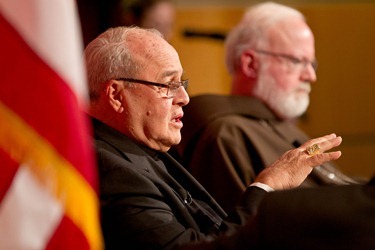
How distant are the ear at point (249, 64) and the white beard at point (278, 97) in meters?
0.05

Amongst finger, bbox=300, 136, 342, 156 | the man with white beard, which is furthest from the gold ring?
the man with white beard

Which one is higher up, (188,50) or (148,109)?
(148,109)

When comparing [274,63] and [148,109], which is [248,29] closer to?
[274,63]

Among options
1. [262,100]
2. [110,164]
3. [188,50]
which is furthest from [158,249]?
[188,50]

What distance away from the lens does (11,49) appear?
169 cm

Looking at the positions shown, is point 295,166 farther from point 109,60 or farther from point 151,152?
point 109,60

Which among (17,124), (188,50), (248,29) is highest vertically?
(17,124)

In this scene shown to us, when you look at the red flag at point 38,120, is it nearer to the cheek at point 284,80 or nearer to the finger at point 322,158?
the finger at point 322,158

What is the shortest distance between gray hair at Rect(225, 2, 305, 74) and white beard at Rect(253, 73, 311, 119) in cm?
16

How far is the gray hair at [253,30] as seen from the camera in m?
4.02

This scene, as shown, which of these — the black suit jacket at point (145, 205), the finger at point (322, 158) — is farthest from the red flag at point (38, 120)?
Answer: the finger at point (322, 158)

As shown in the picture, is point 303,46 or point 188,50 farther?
point 188,50

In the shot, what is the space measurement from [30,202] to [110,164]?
2.09 feet

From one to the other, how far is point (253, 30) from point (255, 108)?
0.40m
